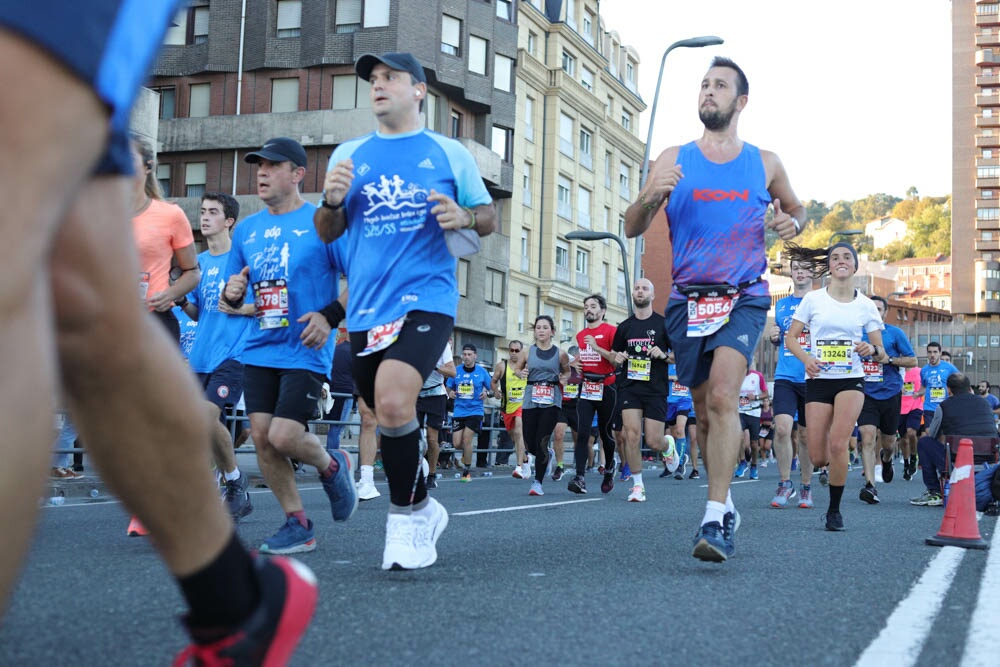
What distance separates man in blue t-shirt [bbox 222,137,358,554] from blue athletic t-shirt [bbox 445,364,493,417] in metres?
11.9

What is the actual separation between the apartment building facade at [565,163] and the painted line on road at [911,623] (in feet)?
135

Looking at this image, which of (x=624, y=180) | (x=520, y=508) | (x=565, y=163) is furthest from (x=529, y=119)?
(x=520, y=508)

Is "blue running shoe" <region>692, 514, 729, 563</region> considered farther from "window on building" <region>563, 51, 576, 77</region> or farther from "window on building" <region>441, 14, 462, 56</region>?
"window on building" <region>563, 51, 576, 77</region>

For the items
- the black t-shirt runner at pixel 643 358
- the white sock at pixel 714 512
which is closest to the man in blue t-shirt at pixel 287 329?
the white sock at pixel 714 512

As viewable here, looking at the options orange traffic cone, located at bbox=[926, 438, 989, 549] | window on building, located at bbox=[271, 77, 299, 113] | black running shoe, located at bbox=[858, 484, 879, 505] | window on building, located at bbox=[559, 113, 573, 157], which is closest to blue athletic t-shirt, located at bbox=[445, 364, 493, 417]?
black running shoe, located at bbox=[858, 484, 879, 505]

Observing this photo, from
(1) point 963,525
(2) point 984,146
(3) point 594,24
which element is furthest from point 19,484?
(2) point 984,146

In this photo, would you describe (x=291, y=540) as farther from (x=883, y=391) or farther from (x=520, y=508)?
(x=883, y=391)

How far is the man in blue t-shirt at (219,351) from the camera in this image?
24.6ft

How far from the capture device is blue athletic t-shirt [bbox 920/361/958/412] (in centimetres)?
2034

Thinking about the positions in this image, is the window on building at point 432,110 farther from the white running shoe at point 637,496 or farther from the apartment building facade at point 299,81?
the white running shoe at point 637,496

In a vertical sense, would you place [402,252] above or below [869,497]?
above

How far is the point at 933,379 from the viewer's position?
20.8m

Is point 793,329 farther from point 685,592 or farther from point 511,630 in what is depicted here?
point 511,630

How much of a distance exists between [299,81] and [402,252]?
37103 mm
